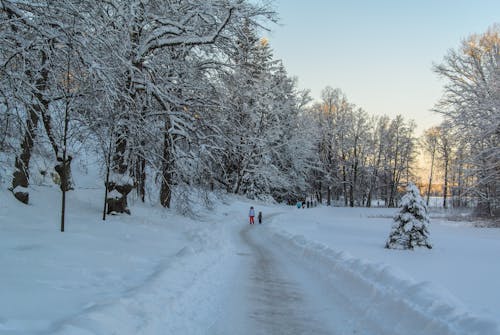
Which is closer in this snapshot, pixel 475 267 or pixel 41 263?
pixel 41 263

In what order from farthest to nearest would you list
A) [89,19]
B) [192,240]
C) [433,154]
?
[433,154] < [192,240] < [89,19]

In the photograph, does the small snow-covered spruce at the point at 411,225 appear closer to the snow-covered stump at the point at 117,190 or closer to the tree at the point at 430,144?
the snow-covered stump at the point at 117,190

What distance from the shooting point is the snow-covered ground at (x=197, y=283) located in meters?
4.87

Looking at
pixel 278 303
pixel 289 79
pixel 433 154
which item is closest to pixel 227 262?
pixel 278 303

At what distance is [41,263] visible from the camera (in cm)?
729

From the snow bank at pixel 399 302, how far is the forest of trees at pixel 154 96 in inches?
228

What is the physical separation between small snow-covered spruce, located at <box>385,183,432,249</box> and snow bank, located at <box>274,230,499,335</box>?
168 inches

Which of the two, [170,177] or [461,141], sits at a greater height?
[461,141]

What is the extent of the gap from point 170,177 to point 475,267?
37.8ft

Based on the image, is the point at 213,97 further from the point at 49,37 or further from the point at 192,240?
the point at 49,37

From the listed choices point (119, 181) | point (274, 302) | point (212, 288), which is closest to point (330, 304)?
point (274, 302)

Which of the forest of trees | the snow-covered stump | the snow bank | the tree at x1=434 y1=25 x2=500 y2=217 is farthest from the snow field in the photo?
the tree at x1=434 y1=25 x2=500 y2=217

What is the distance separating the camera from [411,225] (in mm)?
13023

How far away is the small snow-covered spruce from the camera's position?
12969 mm
